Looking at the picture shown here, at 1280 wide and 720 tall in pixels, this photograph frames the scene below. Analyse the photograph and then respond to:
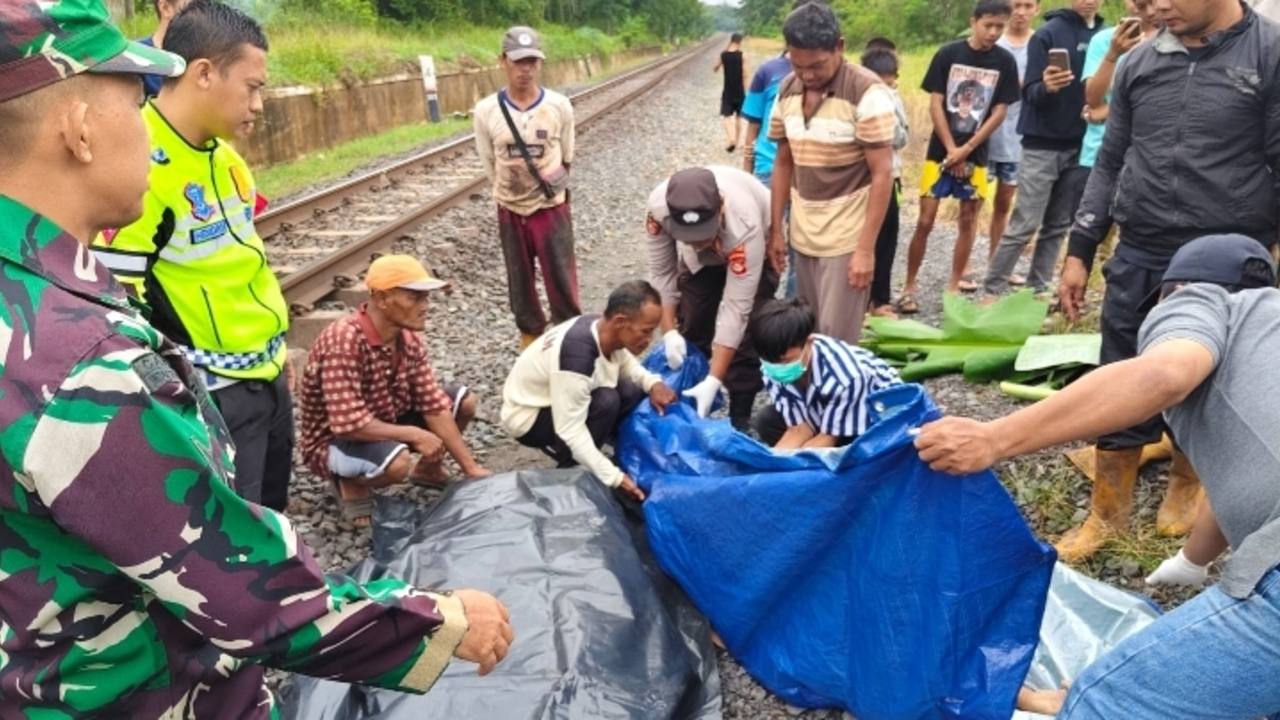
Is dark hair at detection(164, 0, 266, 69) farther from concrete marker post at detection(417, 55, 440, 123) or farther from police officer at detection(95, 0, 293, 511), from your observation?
concrete marker post at detection(417, 55, 440, 123)

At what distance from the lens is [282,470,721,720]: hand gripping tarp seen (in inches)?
83.4

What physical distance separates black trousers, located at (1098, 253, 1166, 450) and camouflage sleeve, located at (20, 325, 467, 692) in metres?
2.65

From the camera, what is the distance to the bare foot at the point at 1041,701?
2.22m

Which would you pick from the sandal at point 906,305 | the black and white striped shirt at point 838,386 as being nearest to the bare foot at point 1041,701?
the black and white striped shirt at point 838,386

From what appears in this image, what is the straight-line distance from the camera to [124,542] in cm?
92

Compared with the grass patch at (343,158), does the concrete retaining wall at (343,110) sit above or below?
above

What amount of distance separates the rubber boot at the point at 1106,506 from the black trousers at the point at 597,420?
5.56ft

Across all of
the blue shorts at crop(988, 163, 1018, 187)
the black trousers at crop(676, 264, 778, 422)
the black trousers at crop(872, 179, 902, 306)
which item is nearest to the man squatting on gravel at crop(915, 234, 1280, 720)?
the black trousers at crop(676, 264, 778, 422)

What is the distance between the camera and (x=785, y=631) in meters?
2.42

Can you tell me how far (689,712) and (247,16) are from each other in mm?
2292

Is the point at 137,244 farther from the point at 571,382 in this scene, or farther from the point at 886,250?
the point at 886,250

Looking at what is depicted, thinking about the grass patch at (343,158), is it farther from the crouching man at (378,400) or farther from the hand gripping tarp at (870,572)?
the hand gripping tarp at (870,572)

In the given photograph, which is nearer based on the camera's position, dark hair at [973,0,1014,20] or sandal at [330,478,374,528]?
sandal at [330,478,374,528]

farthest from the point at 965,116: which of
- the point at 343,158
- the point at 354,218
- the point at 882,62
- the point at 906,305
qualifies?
the point at 343,158
